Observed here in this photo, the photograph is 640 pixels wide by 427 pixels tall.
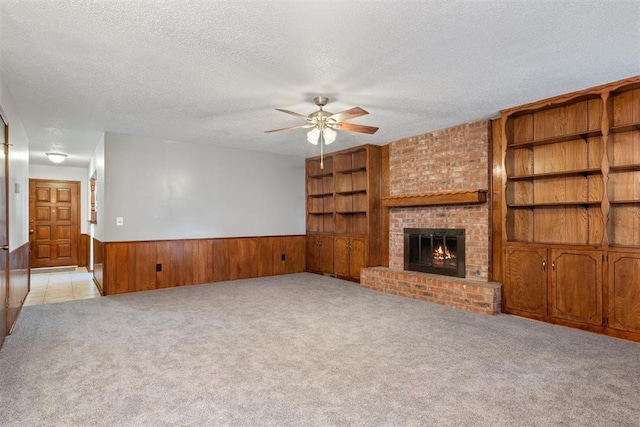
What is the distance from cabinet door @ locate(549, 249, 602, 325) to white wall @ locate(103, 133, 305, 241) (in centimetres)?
486

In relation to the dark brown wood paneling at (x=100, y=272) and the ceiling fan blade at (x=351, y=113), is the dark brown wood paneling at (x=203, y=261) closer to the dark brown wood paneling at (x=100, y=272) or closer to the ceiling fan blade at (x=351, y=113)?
the dark brown wood paneling at (x=100, y=272)

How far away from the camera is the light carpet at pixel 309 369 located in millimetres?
2092

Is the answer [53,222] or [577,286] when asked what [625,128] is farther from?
[53,222]

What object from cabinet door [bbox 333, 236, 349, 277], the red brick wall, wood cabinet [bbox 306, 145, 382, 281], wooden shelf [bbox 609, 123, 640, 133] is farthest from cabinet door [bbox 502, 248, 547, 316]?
cabinet door [bbox 333, 236, 349, 277]

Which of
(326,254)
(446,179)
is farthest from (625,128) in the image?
(326,254)

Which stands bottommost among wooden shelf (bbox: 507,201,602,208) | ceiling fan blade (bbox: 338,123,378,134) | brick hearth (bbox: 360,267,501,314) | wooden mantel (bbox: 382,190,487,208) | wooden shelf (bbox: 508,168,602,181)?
brick hearth (bbox: 360,267,501,314)

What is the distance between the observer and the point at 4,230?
3.38 m

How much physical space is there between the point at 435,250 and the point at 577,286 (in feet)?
6.40

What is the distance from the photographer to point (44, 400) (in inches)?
88.1

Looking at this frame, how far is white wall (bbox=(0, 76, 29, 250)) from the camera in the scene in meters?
3.64

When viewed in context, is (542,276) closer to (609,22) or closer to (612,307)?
(612,307)

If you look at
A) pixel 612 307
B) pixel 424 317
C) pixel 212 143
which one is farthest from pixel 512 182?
pixel 212 143

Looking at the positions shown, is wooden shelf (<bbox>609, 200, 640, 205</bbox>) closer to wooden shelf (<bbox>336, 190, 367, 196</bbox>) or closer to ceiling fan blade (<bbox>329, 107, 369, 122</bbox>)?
ceiling fan blade (<bbox>329, 107, 369, 122</bbox>)

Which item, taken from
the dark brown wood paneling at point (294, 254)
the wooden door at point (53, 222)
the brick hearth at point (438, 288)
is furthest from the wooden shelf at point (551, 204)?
the wooden door at point (53, 222)
